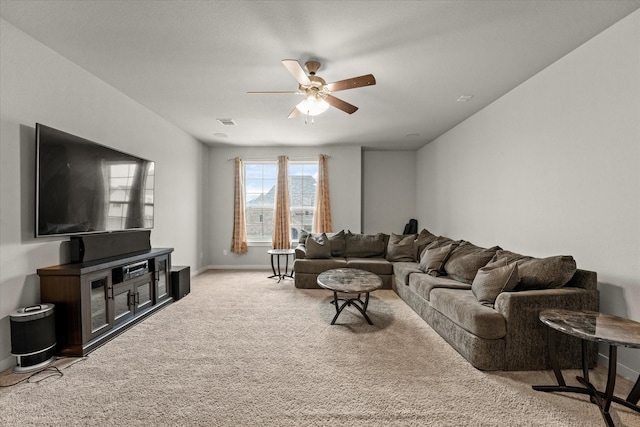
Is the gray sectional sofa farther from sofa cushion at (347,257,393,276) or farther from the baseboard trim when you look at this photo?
the baseboard trim

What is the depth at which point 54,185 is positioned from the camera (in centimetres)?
258

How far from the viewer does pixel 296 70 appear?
8.23ft

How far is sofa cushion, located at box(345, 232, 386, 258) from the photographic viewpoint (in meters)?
5.39

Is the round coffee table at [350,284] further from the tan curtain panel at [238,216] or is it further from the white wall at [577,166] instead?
the tan curtain panel at [238,216]

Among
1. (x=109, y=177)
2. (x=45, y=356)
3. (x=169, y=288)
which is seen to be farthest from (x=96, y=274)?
(x=169, y=288)

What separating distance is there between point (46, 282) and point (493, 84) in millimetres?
4901

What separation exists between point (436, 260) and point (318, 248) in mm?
1999

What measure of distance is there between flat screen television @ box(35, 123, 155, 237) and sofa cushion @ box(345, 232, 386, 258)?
3.37m

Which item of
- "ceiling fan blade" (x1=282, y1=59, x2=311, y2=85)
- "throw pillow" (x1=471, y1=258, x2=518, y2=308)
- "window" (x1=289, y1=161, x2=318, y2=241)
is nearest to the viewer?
"ceiling fan blade" (x1=282, y1=59, x2=311, y2=85)

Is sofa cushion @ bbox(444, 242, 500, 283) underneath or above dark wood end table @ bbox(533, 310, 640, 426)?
above

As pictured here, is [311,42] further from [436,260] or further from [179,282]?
[179,282]

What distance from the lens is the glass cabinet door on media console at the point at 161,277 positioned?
370cm

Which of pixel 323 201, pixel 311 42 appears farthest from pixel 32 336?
pixel 323 201

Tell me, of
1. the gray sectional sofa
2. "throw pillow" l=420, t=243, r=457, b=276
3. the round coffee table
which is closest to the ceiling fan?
the round coffee table
